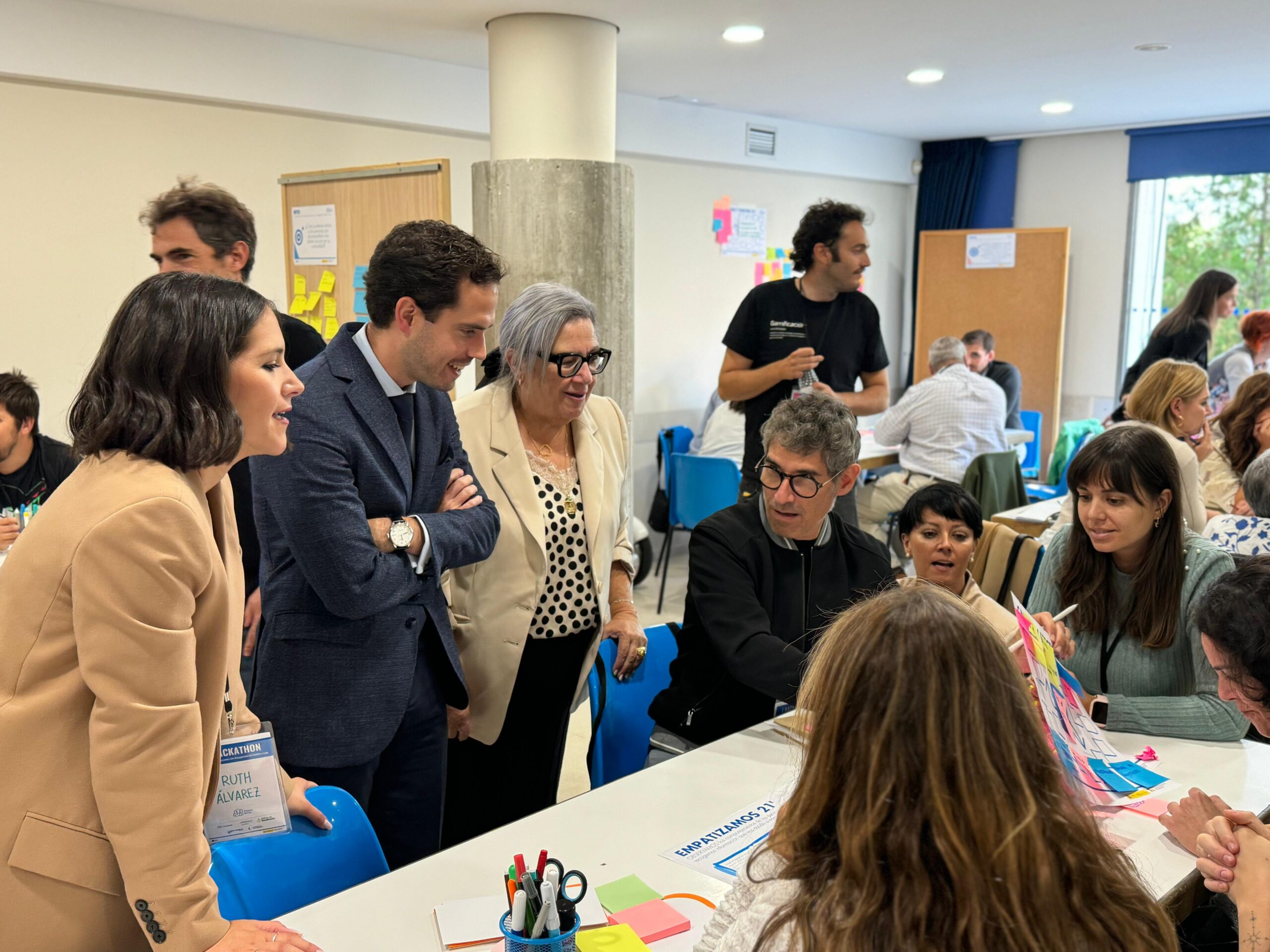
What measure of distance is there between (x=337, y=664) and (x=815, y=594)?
40.2 inches

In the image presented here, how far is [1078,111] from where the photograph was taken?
7.00 metres

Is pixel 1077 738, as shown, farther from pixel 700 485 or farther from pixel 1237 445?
pixel 700 485

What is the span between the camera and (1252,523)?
2.93 m

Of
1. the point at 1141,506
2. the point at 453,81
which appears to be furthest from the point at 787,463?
the point at 453,81

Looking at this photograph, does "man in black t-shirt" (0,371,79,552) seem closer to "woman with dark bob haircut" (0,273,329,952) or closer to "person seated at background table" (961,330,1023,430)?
"woman with dark bob haircut" (0,273,329,952)

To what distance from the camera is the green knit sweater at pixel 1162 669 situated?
2160 millimetres

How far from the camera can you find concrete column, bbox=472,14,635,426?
4340mm

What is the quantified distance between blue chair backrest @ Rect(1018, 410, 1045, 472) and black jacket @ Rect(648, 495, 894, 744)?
5.68 metres

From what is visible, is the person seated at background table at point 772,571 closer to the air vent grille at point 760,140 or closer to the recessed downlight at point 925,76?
the recessed downlight at point 925,76

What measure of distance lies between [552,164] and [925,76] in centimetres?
248

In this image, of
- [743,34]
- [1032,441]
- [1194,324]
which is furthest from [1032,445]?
[743,34]

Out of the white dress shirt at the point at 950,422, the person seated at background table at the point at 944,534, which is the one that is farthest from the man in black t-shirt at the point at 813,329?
the white dress shirt at the point at 950,422

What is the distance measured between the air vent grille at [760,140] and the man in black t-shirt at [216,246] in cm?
517

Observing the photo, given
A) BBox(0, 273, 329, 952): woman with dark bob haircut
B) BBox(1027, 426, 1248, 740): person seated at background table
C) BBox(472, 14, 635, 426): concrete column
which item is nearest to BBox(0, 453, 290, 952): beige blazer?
BBox(0, 273, 329, 952): woman with dark bob haircut
